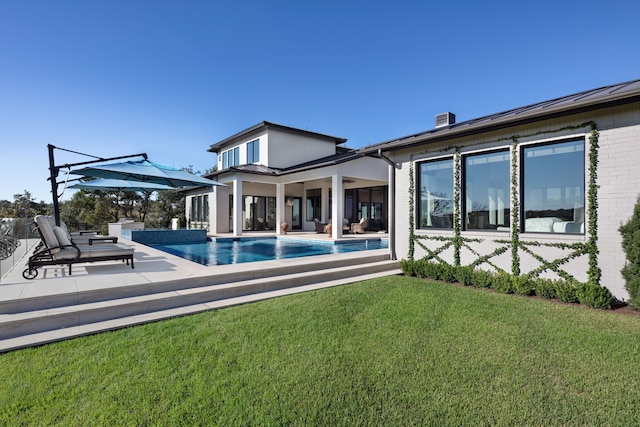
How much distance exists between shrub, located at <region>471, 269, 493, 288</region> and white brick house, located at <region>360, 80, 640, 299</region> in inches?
11.2

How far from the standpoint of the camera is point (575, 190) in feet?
20.6

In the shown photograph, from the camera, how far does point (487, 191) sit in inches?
303

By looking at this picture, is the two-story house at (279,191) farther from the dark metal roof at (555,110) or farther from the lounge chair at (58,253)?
the lounge chair at (58,253)

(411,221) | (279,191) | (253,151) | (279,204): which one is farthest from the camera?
(253,151)

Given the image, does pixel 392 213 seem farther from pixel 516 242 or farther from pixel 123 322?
pixel 123 322

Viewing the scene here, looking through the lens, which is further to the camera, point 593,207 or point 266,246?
point 266,246

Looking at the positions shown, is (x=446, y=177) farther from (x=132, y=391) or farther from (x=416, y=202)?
(x=132, y=391)

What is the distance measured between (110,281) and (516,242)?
872cm

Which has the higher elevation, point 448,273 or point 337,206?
point 337,206

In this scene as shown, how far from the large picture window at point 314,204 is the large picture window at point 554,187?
604 inches

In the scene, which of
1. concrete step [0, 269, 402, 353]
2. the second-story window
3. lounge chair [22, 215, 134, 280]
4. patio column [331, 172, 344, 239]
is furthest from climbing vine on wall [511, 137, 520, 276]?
the second-story window

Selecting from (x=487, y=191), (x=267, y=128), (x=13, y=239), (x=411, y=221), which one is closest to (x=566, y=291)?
(x=487, y=191)

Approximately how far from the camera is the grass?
9.05 feet

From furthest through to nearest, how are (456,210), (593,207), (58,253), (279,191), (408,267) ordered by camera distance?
(279,191) < (408,267) < (456,210) < (58,253) < (593,207)
